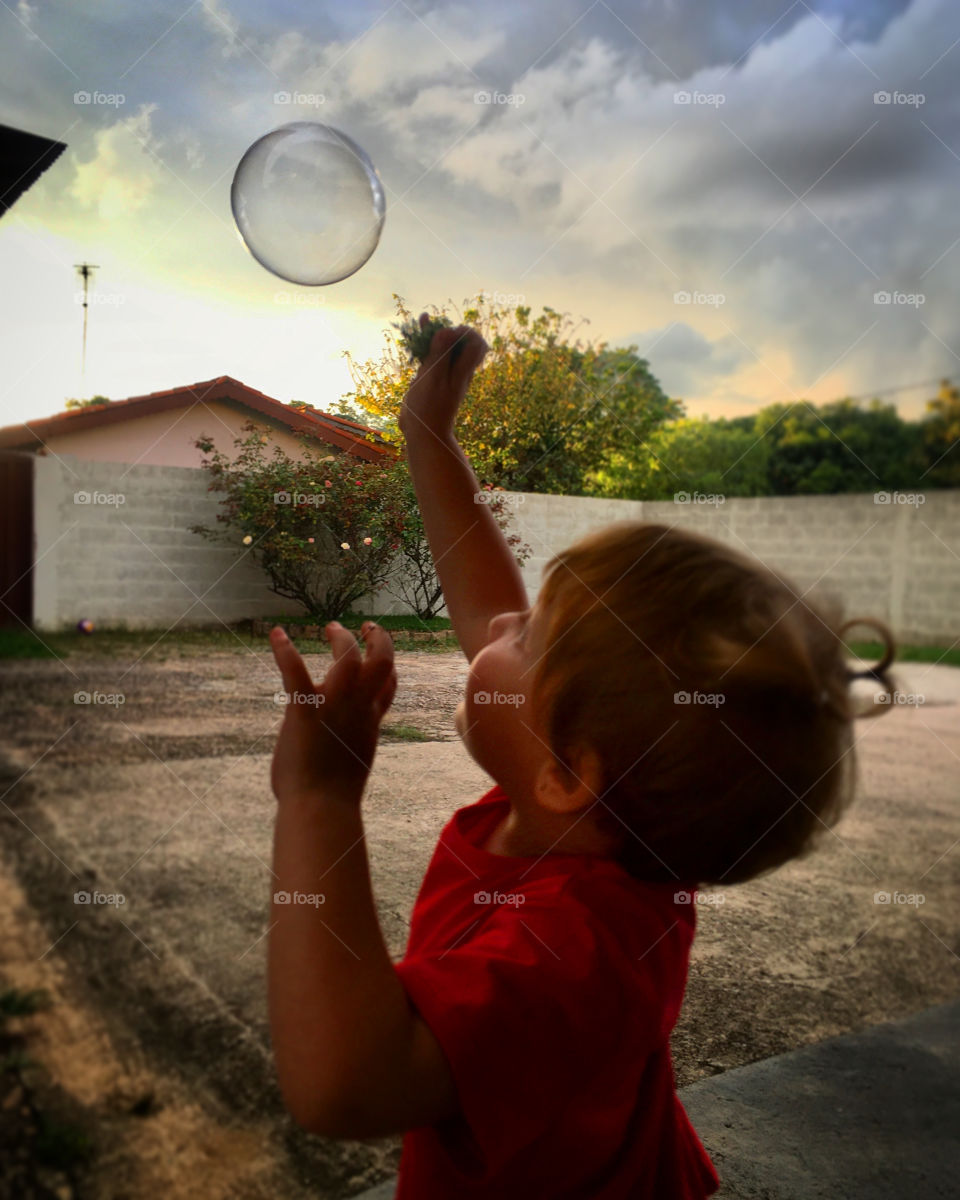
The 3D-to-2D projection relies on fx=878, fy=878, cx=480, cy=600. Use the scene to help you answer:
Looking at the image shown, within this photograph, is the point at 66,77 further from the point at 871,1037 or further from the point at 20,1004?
the point at 871,1037

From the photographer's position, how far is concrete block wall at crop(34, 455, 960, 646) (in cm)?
90

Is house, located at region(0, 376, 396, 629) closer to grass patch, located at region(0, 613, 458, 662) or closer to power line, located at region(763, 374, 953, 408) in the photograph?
grass patch, located at region(0, 613, 458, 662)

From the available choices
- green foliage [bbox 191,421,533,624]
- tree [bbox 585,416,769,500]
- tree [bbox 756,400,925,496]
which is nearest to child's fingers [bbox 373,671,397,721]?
green foliage [bbox 191,421,533,624]

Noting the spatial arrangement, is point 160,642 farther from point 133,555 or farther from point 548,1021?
point 548,1021

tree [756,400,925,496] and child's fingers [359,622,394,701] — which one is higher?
tree [756,400,925,496]

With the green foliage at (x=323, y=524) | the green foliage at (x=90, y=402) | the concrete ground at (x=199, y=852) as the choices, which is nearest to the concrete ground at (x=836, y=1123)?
the concrete ground at (x=199, y=852)

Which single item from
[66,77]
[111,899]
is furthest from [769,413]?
[111,899]

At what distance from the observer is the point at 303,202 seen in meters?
0.89

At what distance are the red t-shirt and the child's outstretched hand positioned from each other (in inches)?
4.9

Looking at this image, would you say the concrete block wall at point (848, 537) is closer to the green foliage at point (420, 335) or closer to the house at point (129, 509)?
the green foliage at point (420, 335)

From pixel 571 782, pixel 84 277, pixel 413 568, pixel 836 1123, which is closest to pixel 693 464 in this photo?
pixel 413 568

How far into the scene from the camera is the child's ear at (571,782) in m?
0.70

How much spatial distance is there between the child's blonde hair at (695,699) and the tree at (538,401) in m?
0.45

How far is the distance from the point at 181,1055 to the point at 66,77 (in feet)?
3.35
